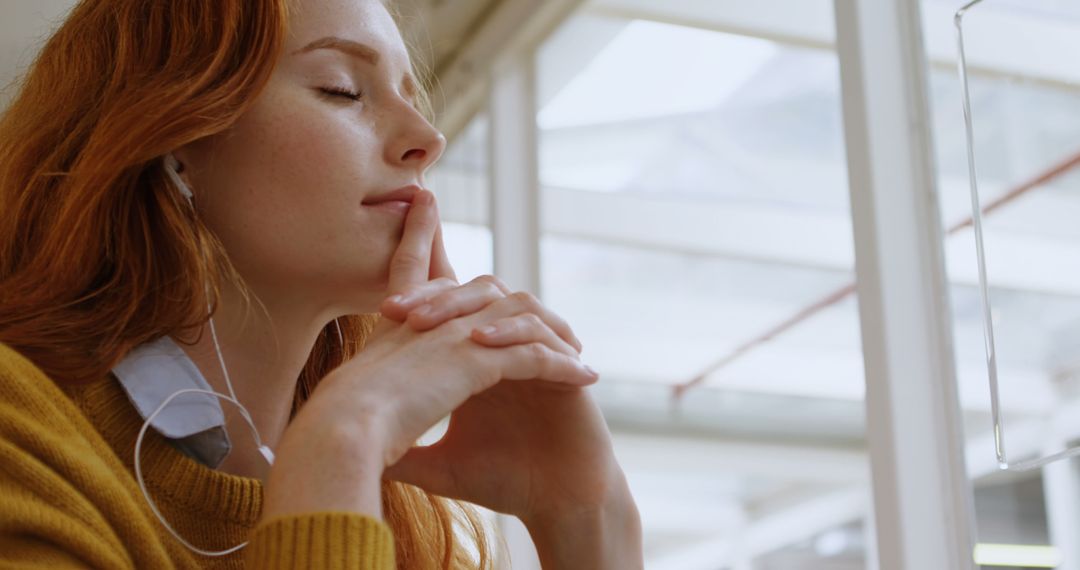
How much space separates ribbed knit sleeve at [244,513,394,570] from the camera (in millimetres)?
807

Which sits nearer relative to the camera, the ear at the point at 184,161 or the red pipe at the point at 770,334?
the ear at the point at 184,161

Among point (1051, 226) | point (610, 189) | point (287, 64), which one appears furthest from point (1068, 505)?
point (287, 64)

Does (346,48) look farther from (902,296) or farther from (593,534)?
(902,296)

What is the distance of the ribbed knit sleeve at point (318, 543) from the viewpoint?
31.8 inches

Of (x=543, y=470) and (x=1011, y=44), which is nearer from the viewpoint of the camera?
(x=543, y=470)

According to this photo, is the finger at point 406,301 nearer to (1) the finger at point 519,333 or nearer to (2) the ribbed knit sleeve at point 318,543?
(1) the finger at point 519,333

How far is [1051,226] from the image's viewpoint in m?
1.52

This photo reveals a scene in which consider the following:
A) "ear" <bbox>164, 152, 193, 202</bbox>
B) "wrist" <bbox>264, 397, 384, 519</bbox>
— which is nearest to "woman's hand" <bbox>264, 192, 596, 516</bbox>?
"wrist" <bbox>264, 397, 384, 519</bbox>

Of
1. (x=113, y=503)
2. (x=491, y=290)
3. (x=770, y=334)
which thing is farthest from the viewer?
(x=770, y=334)

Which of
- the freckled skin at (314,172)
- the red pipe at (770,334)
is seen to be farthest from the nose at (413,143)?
the red pipe at (770,334)

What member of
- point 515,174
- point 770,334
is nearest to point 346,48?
point 515,174

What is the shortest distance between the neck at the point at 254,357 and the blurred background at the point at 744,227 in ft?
1.26

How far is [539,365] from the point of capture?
968mm

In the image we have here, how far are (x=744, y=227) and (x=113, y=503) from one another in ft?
9.41
